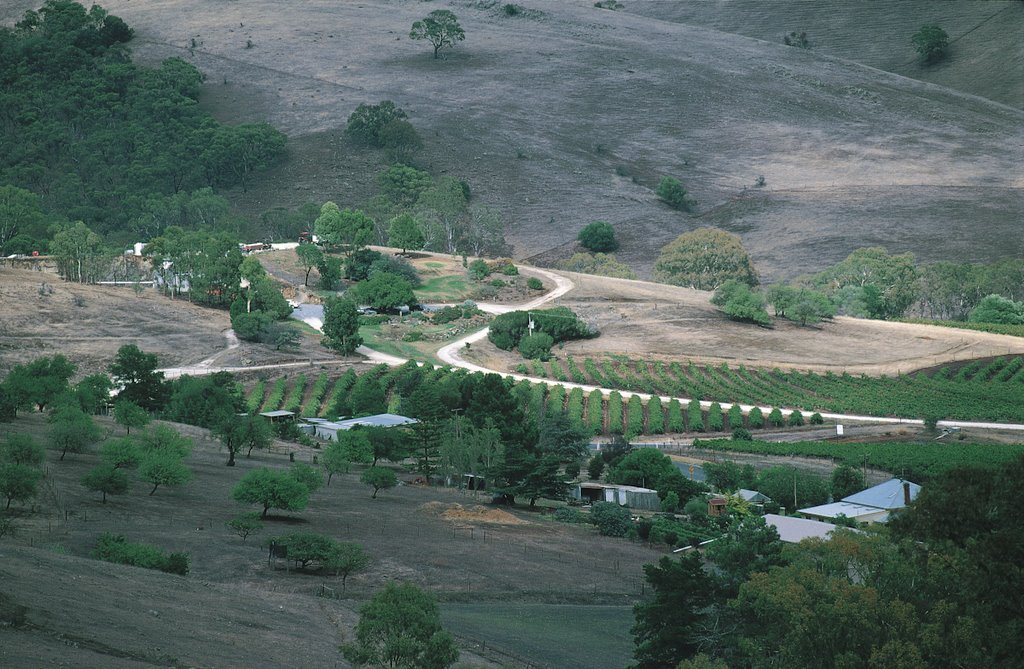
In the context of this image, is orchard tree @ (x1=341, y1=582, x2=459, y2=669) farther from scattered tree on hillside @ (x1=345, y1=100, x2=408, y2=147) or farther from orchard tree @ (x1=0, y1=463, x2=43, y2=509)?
scattered tree on hillside @ (x1=345, y1=100, x2=408, y2=147)

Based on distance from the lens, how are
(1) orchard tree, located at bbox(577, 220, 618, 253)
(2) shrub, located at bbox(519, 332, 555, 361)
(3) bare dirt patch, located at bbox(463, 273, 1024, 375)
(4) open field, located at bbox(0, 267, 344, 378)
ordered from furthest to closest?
(1) orchard tree, located at bbox(577, 220, 618, 253) < (2) shrub, located at bbox(519, 332, 555, 361) < (3) bare dirt patch, located at bbox(463, 273, 1024, 375) < (4) open field, located at bbox(0, 267, 344, 378)

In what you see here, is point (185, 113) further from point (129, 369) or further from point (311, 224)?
point (129, 369)

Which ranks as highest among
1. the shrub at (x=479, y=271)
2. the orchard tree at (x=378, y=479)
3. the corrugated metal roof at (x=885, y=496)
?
the shrub at (x=479, y=271)

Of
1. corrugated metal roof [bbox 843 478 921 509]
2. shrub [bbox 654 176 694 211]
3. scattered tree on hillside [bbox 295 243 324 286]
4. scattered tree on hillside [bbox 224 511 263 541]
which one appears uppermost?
shrub [bbox 654 176 694 211]

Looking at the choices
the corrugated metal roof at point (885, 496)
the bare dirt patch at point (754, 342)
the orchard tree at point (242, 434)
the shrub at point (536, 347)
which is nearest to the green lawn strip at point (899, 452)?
the corrugated metal roof at point (885, 496)

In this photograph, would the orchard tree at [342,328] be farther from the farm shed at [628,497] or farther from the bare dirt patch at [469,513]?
the bare dirt patch at [469,513]

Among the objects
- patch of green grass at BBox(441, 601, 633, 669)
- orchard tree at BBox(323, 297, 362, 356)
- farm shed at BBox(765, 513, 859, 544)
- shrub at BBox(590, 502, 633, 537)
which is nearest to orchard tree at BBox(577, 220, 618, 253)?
orchard tree at BBox(323, 297, 362, 356)

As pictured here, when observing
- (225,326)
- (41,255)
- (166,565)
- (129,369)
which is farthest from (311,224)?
(166,565)
